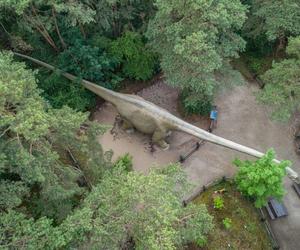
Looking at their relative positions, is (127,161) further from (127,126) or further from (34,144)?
(34,144)

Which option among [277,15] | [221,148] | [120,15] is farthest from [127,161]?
[277,15]

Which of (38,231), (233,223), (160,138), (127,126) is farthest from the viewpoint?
(127,126)

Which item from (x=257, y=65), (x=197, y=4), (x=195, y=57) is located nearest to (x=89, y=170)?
(x=195, y=57)

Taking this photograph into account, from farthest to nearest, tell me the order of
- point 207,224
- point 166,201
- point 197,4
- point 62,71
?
point 62,71, point 197,4, point 207,224, point 166,201

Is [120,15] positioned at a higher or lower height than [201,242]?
higher

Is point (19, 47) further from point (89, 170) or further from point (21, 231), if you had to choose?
point (21, 231)

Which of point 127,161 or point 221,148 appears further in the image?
point 221,148
